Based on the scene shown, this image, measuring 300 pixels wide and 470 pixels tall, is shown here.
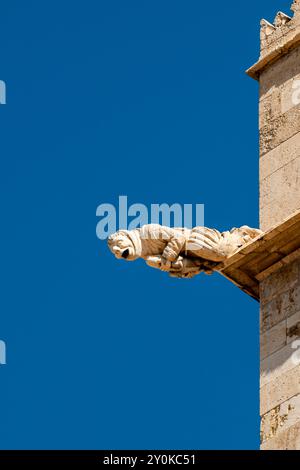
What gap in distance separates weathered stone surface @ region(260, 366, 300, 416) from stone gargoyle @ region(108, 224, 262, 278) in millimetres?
1481

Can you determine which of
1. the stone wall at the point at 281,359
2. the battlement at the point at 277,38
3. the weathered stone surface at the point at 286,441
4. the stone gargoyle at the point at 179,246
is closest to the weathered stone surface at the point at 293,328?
the stone wall at the point at 281,359

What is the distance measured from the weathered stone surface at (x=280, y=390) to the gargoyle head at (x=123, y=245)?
1.73m

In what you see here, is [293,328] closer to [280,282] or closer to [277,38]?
[280,282]

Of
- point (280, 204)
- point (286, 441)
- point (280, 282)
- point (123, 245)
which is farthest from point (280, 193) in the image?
point (286, 441)

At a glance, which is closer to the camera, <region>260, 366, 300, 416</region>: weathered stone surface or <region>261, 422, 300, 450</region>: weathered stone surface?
<region>261, 422, 300, 450</region>: weathered stone surface

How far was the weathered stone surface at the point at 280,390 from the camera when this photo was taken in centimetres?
2355

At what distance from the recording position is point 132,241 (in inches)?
979

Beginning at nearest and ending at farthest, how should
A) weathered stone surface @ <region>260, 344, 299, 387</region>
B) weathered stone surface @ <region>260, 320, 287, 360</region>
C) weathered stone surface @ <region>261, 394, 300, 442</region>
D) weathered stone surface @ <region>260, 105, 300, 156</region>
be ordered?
1. weathered stone surface @ <region>261, 394, 300, 442</region>
2. weathered stone surface @ <region>260, 344, 299, 387</region>
3. weathered stone surface @ <region>260, 320, 287, 360</region>
4. weathered stone surface @ <region>260, 105, 300, 156</region>

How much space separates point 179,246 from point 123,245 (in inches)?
18.4

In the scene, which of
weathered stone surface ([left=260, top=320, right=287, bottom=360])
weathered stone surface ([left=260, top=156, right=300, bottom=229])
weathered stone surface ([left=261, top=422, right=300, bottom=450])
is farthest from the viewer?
weathered stone surface ([left=260, top=156, right=300, bottom=229])

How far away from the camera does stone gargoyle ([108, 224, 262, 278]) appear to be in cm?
2483

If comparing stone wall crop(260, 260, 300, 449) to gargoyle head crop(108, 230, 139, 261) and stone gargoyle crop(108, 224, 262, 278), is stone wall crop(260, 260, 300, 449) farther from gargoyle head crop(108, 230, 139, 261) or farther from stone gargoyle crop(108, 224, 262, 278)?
gargoyle head crop(108, 230, 139, 261)

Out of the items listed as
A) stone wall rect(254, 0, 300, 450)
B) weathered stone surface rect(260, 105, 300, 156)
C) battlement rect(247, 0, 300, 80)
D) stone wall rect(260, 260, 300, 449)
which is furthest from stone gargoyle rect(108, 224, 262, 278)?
battlement rect(247, 0, 300, 80)
